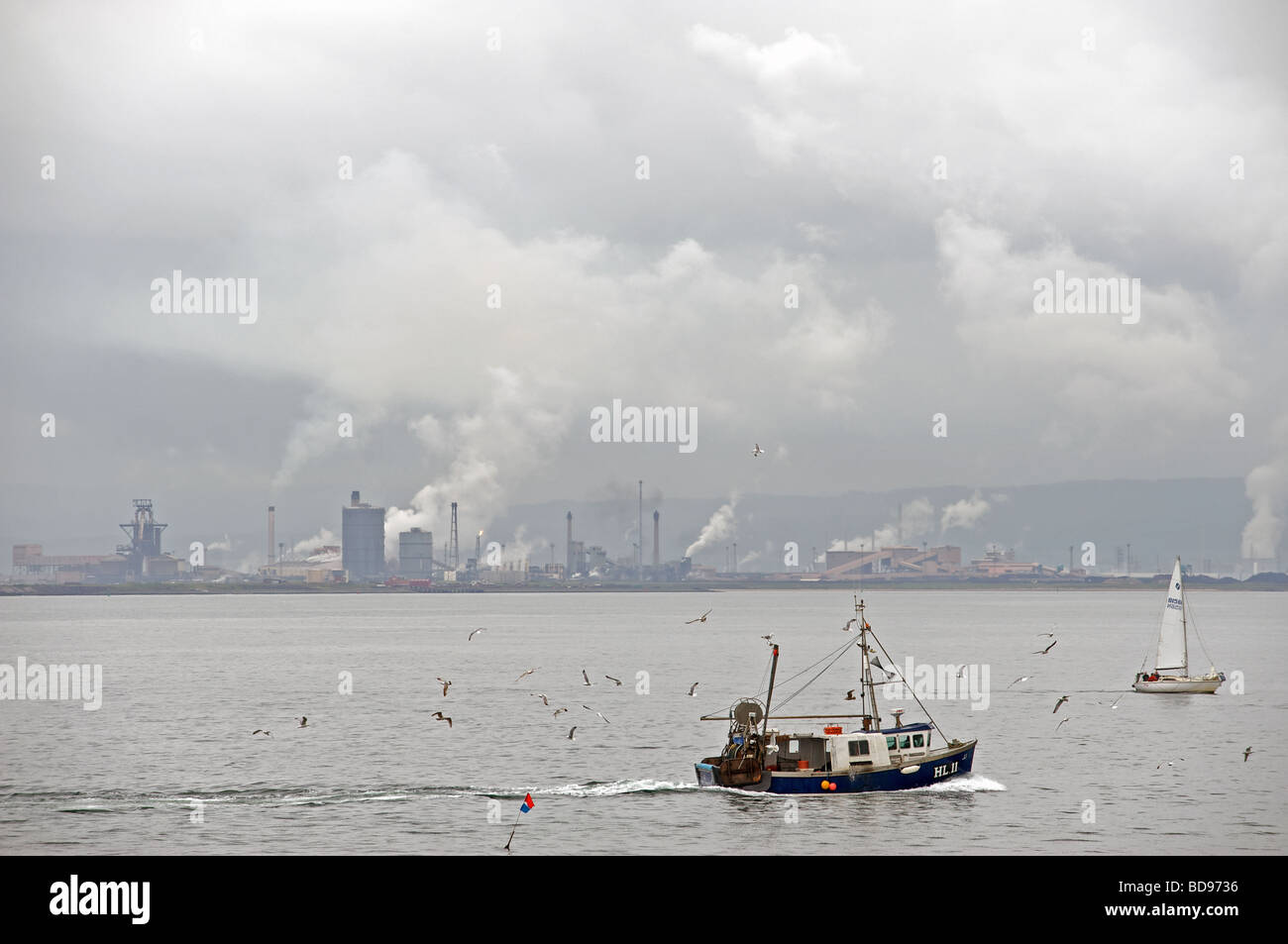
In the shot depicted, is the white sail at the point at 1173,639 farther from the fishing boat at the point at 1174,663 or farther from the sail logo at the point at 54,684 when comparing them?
the sail logo at the point at 54,684

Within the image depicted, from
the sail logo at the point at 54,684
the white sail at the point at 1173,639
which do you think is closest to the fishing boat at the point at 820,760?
the white sail at the point at 1173,639

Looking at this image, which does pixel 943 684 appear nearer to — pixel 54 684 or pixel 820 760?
pixel 820 760

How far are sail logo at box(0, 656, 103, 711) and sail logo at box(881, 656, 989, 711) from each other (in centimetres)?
8901

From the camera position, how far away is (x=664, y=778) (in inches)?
3223

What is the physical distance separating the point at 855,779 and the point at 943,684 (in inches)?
3325

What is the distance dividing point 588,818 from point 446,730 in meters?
42.9

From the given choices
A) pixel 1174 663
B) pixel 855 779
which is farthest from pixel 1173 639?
pixel 855 779
